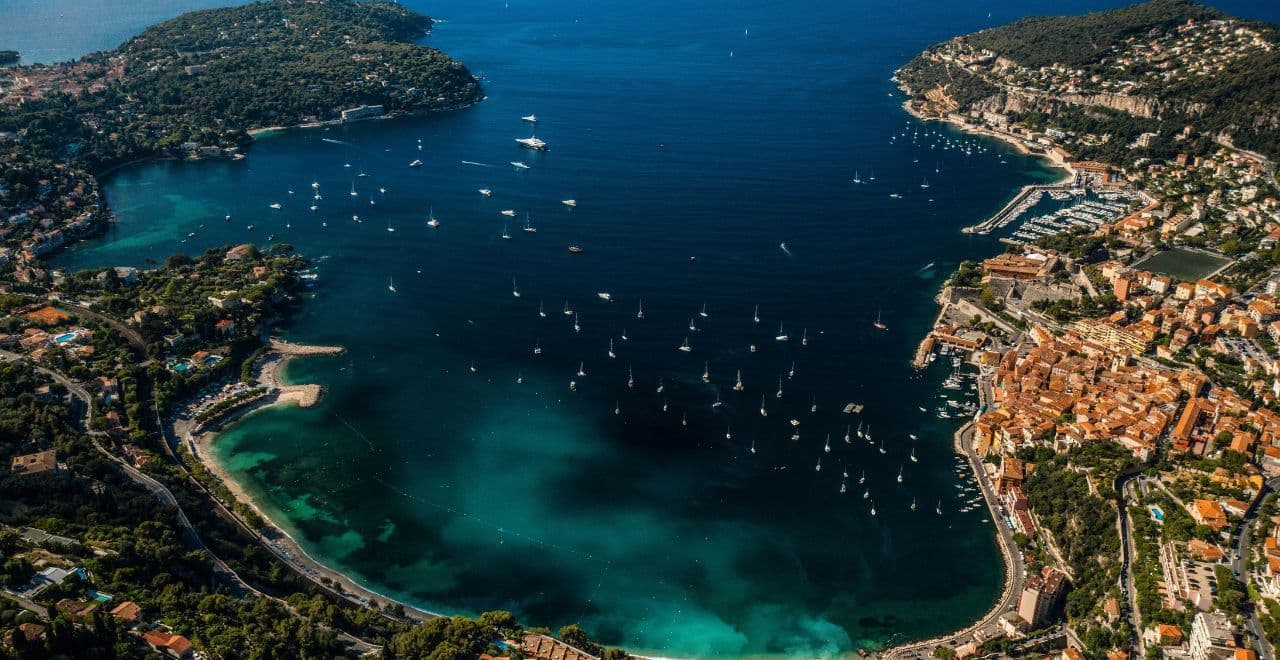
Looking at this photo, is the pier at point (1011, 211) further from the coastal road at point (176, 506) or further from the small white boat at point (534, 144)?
the coastal road at point (176, 506)

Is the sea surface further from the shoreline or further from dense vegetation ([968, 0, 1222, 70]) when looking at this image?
dense vegetation ([968, 0, 1222, 70])

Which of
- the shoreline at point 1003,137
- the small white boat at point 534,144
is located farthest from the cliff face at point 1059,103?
the small white boat at point 534,144

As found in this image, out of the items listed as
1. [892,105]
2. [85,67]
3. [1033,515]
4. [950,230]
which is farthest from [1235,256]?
[85,67]

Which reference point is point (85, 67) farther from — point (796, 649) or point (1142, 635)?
point (1142, 635)

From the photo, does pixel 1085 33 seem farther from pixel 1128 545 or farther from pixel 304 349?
pixel 304 349

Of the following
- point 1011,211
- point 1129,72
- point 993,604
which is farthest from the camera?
point 1129,72

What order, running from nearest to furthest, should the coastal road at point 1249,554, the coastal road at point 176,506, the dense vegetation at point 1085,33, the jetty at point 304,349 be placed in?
the coastal road at point 1249,554 → the coastal road at point 176,506 → the jetty at point 304,349 → the dense vegetation at point 1085,33

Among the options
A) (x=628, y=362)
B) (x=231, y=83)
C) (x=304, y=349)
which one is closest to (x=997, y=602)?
(x=628, y=362)
